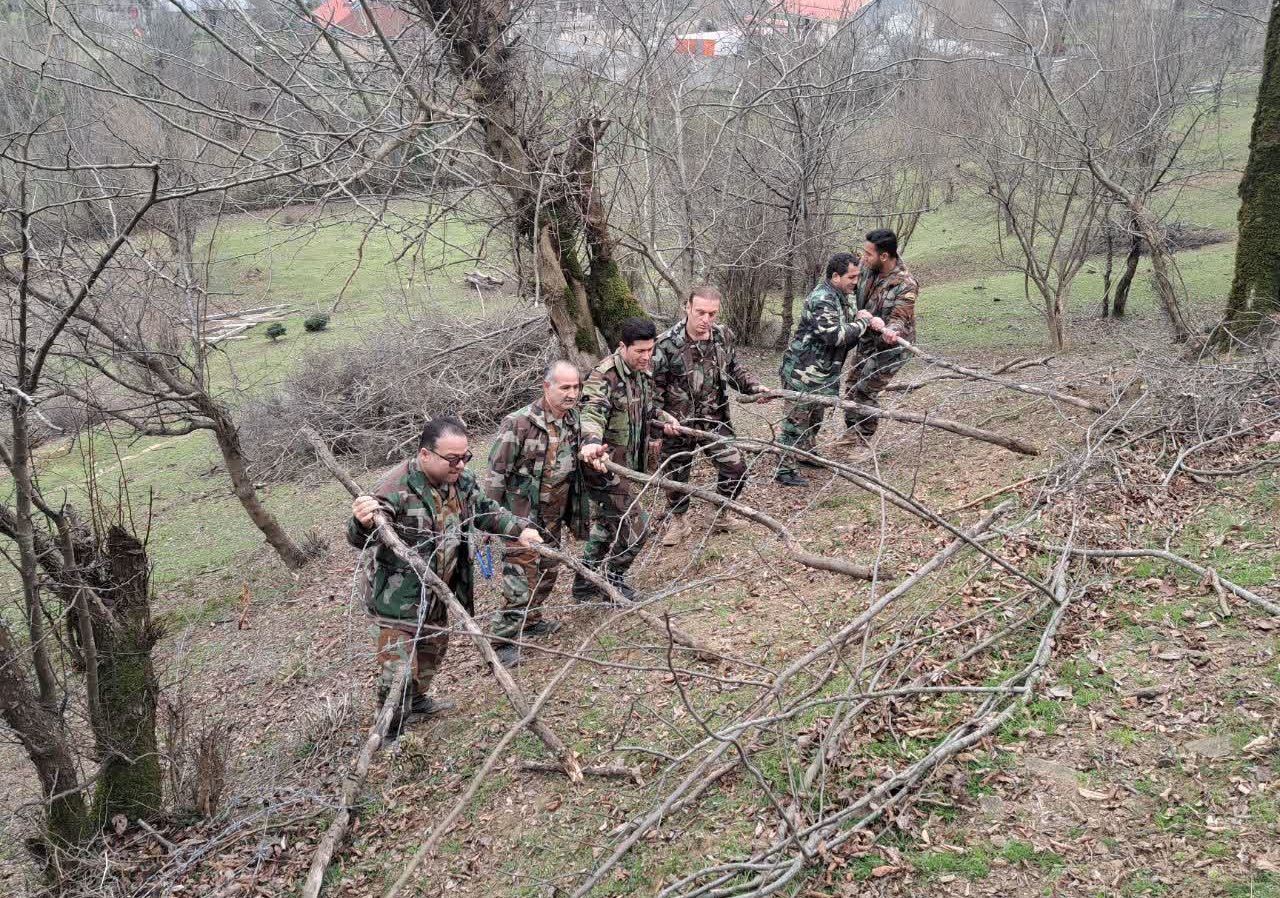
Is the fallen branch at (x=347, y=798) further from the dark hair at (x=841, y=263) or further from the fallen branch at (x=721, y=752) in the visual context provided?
the dark hair at (x=841, y=263)

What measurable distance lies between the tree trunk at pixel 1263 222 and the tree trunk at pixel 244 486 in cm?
846

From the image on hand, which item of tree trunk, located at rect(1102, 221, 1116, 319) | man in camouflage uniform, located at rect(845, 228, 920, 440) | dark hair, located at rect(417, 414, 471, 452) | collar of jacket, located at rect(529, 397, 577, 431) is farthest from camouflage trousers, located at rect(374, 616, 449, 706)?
tree trunk, located at rect(1102, 221, 1116, 319)

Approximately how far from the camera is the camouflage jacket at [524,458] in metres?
5.60

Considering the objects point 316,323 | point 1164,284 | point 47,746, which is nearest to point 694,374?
point 47,746

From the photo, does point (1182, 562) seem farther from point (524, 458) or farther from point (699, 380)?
point (524, 458)

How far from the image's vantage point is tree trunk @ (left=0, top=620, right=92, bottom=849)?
4164mm

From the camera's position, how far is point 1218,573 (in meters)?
4.64

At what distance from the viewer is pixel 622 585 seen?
6.13m

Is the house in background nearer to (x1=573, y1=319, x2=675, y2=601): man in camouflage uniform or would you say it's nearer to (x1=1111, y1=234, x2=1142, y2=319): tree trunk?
(x1=573, y1=319, x2=675, y2=601): man in camouflage uniform

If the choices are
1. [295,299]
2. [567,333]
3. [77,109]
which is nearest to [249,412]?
[77,109]

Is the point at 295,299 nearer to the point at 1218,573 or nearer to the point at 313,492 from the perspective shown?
the point at 313,492

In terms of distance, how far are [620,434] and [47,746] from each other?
3533 millimetres

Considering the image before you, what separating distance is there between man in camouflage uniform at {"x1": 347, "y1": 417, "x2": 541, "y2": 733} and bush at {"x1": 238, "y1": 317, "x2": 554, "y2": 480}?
7.10 meters

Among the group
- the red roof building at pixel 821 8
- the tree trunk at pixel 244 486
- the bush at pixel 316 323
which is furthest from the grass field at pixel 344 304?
the red roof building at pixel 821 8
